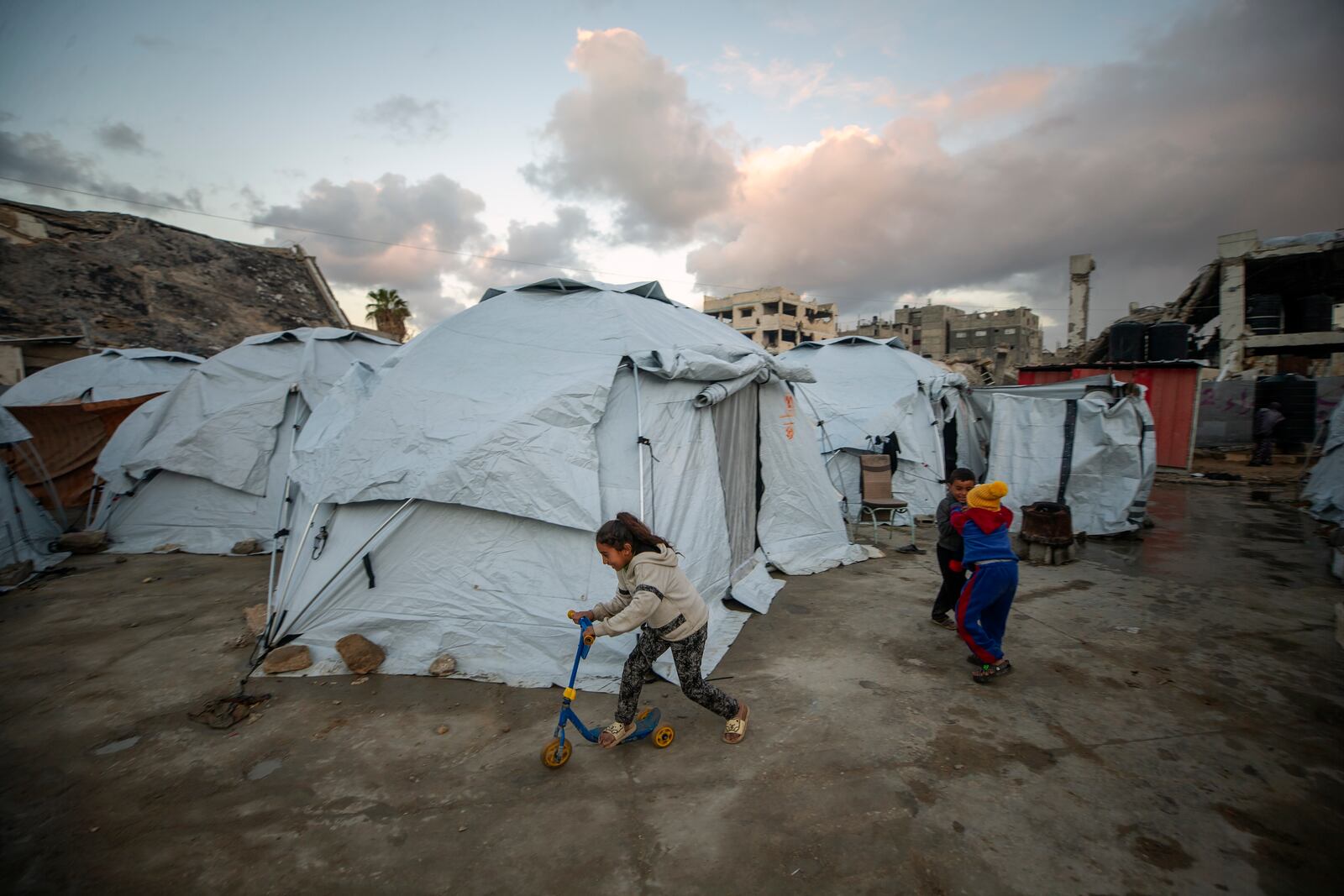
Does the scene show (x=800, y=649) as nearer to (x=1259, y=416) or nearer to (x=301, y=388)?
(x=301, y=388)

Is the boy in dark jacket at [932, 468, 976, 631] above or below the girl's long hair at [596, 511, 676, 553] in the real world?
below

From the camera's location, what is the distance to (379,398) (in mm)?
5422

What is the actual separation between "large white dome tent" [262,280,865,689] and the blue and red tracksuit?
78.7 inches

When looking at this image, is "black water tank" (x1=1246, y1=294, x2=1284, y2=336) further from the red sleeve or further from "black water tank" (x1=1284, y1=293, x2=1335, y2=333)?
the red sleeve

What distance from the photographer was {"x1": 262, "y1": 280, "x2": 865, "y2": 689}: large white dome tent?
15.2ft

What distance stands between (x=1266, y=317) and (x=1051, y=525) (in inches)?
841

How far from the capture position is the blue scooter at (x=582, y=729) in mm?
3318

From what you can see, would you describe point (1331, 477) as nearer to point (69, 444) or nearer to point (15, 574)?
point (15, 574)

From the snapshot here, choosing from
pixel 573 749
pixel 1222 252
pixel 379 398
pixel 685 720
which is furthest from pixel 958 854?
pixel 1222 252

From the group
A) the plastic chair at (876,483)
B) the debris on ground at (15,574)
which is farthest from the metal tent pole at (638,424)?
the debris on ground at (15,574)

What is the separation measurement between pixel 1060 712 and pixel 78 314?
21.1 meters

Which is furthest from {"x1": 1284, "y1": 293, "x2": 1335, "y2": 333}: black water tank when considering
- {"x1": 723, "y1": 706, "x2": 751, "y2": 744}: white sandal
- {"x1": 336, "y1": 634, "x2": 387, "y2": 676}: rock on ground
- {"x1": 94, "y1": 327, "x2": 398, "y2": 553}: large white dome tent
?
{"x1": 94, "y1": 327, "x2": 398, "y2": 553}: large white dome tent

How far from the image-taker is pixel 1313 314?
20.3 metres

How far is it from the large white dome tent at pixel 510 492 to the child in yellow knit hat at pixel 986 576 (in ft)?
6.59
